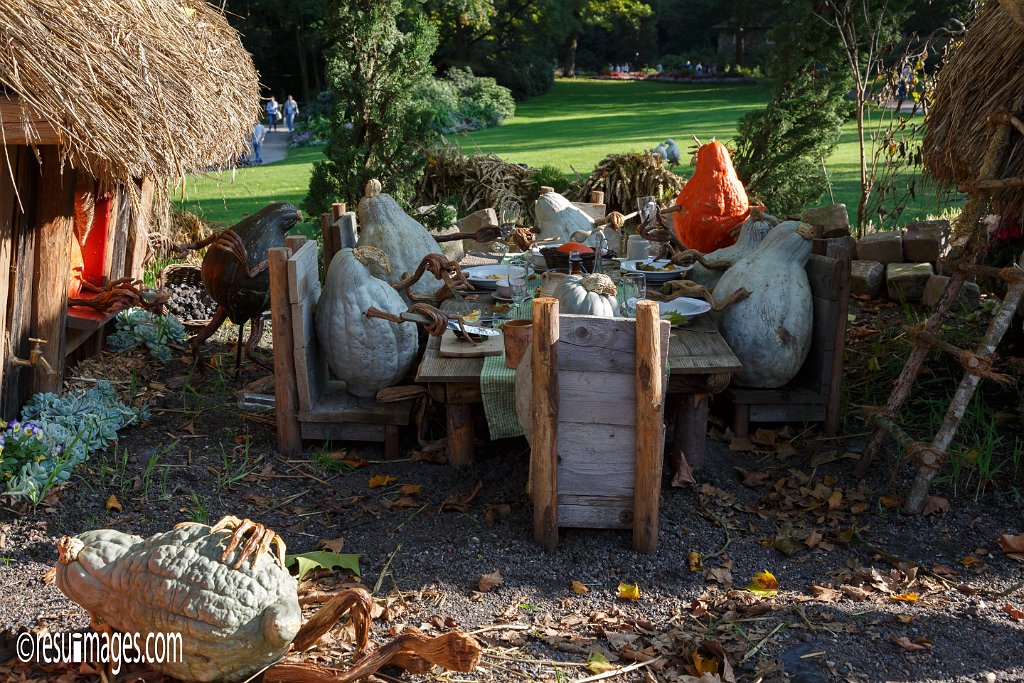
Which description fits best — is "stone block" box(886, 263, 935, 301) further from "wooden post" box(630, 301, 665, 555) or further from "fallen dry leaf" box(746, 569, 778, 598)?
"wooden post" box(630, 301, 665, 555)

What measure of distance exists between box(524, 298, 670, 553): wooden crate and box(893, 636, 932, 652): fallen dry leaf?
3.01 ft

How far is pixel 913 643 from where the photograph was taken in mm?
2898

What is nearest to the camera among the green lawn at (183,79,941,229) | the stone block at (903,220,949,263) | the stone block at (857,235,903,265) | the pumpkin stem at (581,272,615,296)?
the pumpkin stem at (581,272,615,296)

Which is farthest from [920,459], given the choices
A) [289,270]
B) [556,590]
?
[289,270]

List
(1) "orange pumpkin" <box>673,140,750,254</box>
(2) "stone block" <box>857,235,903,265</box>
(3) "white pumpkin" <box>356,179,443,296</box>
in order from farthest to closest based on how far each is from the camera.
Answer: (2) "stone block" <box>857,235,903,265</box> < (1) "orange pumpkin" <box>673,140,750,254</box> < (3) "white pumpkin" <box>356,179,443,296</box>

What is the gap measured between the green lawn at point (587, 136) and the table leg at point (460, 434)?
246 centimetres

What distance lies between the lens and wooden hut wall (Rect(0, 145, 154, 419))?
422cm

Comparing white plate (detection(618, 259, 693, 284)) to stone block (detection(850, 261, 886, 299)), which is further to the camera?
stone block (detection(850, 261, 886, 299))

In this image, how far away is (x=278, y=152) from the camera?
20.9 m

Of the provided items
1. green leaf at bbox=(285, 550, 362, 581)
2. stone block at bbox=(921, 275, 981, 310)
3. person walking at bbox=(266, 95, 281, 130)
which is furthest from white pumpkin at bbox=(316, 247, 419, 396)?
person walking at bbox=(266, 95, 281, 130)

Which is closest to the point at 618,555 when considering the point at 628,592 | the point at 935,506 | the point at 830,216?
the point at 628,592

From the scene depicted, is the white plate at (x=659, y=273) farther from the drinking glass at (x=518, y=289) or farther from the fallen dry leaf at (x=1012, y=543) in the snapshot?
the fallen dry leaf at (x=1012, y=543)

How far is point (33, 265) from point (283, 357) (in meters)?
1.49

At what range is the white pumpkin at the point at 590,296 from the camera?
12.2ft
